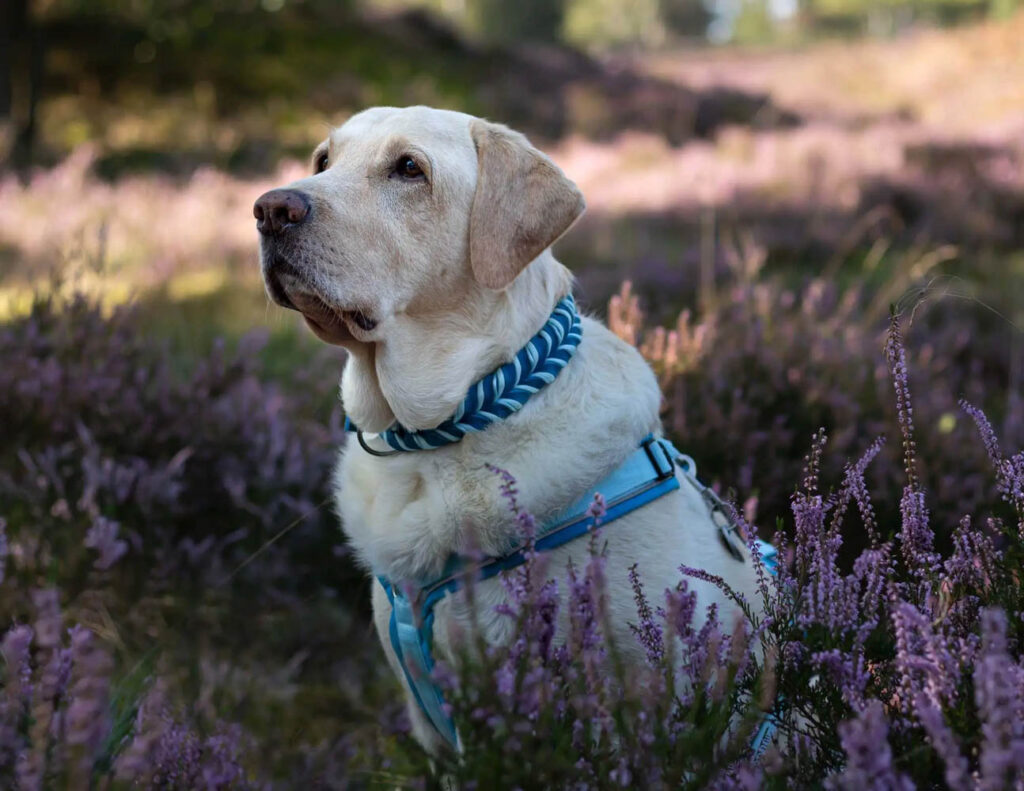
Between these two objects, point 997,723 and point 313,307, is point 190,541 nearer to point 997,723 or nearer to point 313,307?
point 313,307

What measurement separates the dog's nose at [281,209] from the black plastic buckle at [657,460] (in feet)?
3.27

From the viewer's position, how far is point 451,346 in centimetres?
229

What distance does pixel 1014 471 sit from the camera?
1.68m

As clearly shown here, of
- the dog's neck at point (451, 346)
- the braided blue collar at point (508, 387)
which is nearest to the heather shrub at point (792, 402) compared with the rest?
the braided blue collar at point (508, 387)

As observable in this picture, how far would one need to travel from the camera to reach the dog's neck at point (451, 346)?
2.25 m

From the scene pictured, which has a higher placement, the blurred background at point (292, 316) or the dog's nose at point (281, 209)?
the dog's nose at point (281, 209)

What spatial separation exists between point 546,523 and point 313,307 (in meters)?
0.77

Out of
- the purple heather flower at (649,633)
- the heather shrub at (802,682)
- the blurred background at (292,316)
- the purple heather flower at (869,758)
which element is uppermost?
the purple heather flower at (869,758)

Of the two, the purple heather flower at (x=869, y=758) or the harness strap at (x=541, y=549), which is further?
the harness strap at (x=541, y=549)

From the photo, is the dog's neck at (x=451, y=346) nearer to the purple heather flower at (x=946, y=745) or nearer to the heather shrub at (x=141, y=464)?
the heather shrub at (x=141, y=464)

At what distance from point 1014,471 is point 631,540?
80 cm

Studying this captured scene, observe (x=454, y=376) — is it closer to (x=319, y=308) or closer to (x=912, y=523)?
(x=319, y=308)

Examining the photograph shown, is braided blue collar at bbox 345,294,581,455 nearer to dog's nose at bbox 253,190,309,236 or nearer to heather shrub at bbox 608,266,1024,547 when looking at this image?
dog's nose at bbox 253,190,309,236

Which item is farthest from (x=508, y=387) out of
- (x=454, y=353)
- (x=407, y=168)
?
(x=407, y=168)
